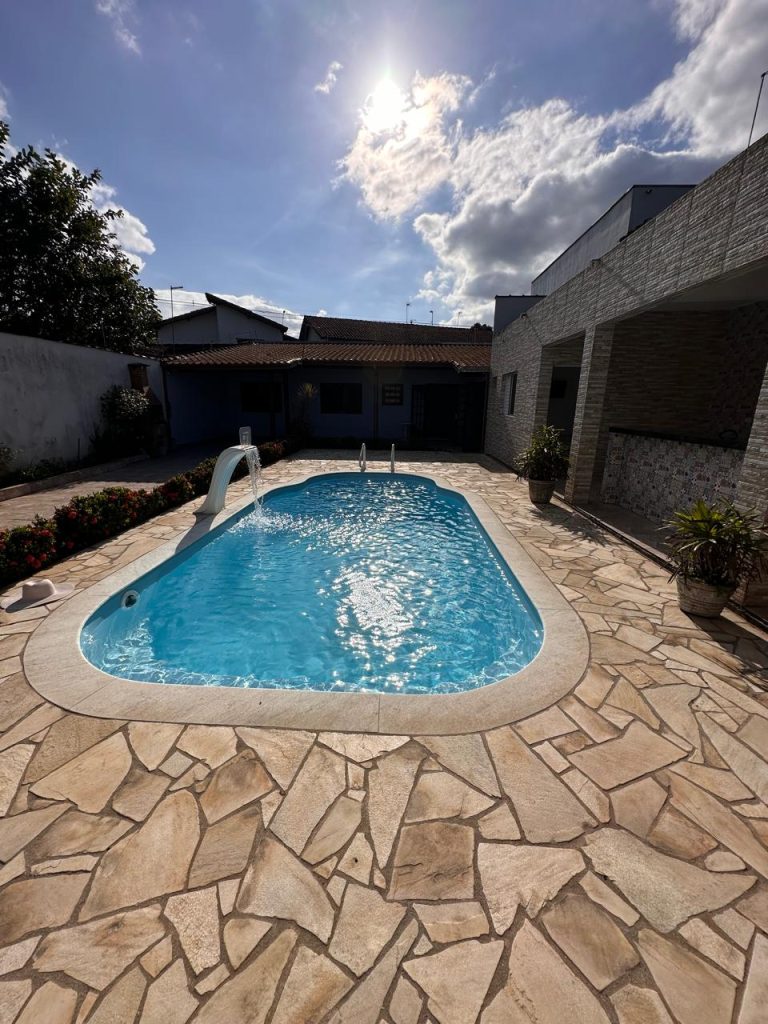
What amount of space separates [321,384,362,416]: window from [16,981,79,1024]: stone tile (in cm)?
1860

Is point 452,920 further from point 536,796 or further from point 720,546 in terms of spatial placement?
point 720,546

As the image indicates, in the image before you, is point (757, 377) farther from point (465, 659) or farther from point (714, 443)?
point (465, 659)

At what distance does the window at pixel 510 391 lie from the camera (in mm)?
13245

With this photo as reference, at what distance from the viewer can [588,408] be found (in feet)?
26.9

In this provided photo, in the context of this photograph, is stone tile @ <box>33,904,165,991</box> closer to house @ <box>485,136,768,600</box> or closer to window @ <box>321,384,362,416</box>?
house @ <box>485,136,768,600</box>

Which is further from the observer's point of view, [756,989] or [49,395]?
[49,395]

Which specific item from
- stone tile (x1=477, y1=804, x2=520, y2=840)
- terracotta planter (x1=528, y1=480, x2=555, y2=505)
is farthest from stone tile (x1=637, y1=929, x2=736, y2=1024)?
terracotta planter (x1=528, y1=480, x2=555, y2=505)

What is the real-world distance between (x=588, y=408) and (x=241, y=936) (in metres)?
8.91

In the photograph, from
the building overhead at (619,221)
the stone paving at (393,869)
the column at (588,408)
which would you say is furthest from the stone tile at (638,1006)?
the building overhead at (619,221)

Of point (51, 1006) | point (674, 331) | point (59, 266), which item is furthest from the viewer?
point (59, 266)

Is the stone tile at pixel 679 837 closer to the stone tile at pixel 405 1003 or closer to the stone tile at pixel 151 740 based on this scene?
the stone tile at pixel 405 1003

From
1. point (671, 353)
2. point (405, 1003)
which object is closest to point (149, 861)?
point (405, 1003)

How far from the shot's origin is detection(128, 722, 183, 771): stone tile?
271 cm

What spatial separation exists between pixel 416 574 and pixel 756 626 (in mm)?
4074
